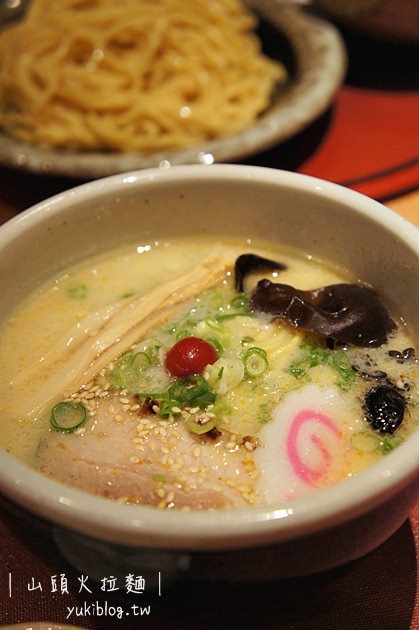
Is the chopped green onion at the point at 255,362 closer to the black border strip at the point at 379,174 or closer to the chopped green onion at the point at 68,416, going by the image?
the chopped green onion at the point at 68,416

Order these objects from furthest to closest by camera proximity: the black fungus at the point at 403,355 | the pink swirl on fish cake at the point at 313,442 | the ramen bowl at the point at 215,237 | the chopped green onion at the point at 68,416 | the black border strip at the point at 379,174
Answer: the black border strip at the point at 379,174, the black fungus at the point at 403,355, the chopped green onion at the point at 68,416, the pink swirl on fish cake at the point at 313,442, the ramen bowl at the point at 215,237

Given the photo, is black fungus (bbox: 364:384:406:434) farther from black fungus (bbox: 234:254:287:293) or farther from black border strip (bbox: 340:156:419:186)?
black border strip (bbox: 340:156:419:186)

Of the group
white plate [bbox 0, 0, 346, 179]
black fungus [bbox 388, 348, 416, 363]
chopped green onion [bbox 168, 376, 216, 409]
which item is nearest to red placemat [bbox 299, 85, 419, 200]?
white plate [bbox 0, 0, 346, 179]

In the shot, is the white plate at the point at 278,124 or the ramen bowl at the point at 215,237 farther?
the white plate at the point at 278,124

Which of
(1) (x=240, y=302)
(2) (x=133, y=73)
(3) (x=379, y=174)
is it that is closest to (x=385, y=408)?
(1) (x=240, y=302)

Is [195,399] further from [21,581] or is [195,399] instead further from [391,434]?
[21,581]

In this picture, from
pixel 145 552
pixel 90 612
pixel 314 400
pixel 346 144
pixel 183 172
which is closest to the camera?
pixel 145 552

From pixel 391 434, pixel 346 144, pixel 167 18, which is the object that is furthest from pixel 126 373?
pixel 167 18

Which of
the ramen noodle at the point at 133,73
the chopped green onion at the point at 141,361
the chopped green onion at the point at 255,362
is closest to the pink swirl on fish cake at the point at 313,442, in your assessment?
the chopped green onion at the point at 255,362
